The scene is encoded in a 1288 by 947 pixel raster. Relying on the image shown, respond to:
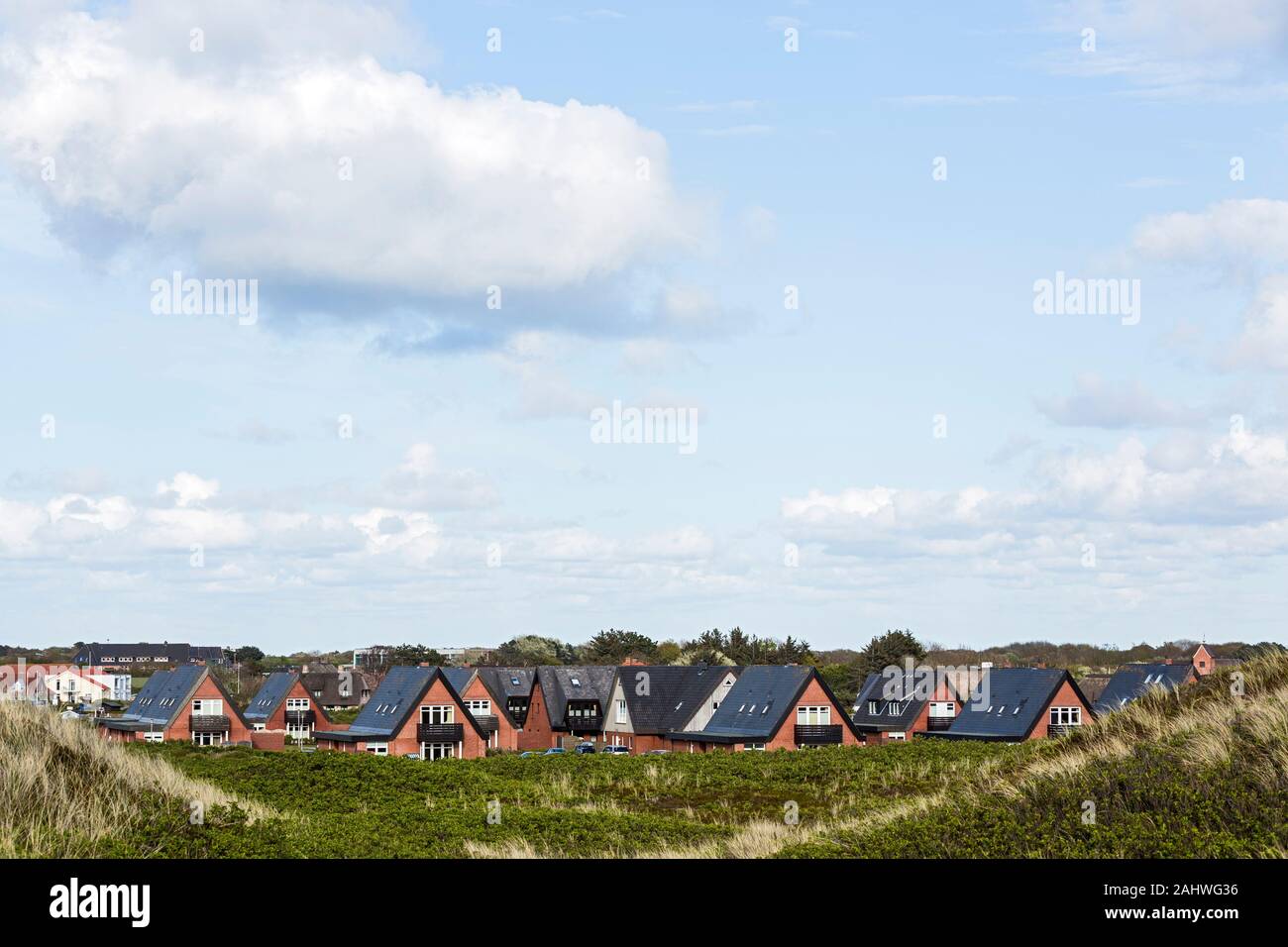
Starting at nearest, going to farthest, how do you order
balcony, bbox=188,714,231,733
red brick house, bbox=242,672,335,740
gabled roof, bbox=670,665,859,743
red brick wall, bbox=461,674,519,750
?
1. gabled roof, bbox=670,665,859,743
2. red brick wall, bbox=461,674,519,750
3. balcony, bbox=188,714,231,733
4. red brick house, bbox=242,672,335,740

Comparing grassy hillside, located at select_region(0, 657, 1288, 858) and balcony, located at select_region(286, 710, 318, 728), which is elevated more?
grassy hillside, located at select_region(0, 657, 1288, 858)

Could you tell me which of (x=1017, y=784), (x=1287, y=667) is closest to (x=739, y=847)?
(x=1017, y=784)

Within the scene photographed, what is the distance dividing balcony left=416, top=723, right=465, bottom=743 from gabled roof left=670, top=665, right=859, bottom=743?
15.7 meters

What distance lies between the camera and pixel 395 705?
80875mm

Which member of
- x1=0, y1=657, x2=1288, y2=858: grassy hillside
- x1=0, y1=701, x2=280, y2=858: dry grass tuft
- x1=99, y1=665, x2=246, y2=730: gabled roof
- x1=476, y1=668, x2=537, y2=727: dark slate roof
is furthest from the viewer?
x1=476, y1=668, x2=537, y2=727: dark slate roof

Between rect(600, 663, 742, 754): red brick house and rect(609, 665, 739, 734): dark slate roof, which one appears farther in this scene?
rect(609, 665, 739, 734): dark slate roof

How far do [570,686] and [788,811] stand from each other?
246 feet

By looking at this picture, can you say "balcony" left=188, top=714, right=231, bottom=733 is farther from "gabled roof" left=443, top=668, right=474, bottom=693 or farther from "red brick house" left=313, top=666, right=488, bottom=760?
"gabled roof" left=443, top=668, right=474, bottom=693

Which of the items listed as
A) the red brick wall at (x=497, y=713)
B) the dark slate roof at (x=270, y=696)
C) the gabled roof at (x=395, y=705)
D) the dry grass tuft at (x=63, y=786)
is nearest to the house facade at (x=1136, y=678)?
the red brick wall at (x=497, y=713)

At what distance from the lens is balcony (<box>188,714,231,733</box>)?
297 feet

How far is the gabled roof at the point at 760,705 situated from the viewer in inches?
3046

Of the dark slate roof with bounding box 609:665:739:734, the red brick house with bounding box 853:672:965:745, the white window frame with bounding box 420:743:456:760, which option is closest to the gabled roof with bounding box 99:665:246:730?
the white window frame with bounding box 420:743:456:760
